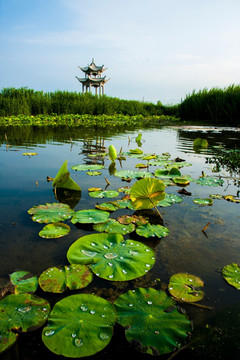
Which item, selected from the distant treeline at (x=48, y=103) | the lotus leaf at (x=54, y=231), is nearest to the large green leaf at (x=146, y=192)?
the lotus leaf at (x=54, y=231)

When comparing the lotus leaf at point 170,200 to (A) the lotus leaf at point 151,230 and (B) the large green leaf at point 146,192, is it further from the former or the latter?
(A) the lotus leaf at point 151,230

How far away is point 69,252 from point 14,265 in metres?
0.23

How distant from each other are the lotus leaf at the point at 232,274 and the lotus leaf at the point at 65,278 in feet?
1.85

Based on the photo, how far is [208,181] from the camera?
2.36 metres

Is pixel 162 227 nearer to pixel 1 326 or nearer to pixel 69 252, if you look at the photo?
pixel 69 252

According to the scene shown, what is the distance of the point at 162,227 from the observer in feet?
4.53

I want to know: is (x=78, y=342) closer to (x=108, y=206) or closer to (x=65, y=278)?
(x=65, y=278)

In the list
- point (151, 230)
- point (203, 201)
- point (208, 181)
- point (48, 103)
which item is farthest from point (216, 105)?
point (151, 230)

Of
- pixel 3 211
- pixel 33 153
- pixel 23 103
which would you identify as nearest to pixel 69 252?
pixel 3 211

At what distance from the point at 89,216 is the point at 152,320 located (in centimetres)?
81

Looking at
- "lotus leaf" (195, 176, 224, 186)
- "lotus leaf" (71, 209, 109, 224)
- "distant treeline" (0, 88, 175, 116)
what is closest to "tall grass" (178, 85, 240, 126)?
"distant treeline" (0, 88, 175, 116)

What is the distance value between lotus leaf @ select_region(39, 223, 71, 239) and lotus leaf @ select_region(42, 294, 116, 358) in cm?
48

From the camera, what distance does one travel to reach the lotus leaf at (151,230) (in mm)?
1295

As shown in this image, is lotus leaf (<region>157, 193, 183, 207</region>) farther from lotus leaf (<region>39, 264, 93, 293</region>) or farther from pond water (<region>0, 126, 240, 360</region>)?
lotus leaf (<region>39, 264, 93, 293</region>)
